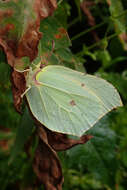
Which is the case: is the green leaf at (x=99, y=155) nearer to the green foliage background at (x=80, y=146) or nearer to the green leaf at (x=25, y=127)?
the green foliage background at (x=80, y=146)

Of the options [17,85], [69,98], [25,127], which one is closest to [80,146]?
[69,98]

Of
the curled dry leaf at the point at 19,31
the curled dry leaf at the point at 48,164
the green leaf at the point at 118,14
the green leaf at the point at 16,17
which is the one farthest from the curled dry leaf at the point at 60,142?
the green leaf at the point at 118,14

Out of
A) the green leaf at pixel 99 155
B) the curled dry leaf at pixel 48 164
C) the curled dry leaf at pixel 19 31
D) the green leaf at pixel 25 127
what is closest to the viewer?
the curled dry leaf at pixel 19 31

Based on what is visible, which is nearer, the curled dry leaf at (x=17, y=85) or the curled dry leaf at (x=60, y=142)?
the curled dry leaf at (x=17, y=85)

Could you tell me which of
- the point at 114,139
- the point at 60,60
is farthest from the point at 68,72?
the point at 114,139

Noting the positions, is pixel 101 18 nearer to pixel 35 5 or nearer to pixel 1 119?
pixel 1 119

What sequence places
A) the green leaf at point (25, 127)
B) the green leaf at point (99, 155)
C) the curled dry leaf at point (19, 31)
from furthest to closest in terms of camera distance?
the green leaf at point (99, 155) → the green leaf at point (25, 127) → the curled dry leaf at point (19, 31)

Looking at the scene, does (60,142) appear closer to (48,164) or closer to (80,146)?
(48,164)

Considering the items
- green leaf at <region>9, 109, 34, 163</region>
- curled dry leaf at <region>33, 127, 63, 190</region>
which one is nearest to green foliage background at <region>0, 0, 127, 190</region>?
green leaf at <region>9, 109, 34, 163</region>
